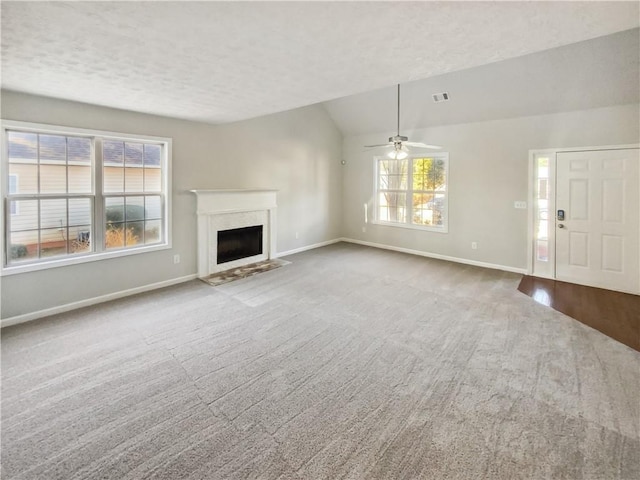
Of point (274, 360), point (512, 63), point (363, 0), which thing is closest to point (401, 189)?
point (512, 63)

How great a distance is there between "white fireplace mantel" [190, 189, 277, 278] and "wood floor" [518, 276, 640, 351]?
4.45 meters

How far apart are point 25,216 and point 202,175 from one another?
7.51 feet

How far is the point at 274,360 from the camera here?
2893 millimetres

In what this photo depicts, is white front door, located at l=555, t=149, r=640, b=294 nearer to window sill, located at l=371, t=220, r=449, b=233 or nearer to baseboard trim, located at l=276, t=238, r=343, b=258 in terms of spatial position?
window sill, located at l=371, t=220, r=449, b=233

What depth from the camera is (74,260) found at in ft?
13.0

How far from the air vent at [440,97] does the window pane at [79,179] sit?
215 inches

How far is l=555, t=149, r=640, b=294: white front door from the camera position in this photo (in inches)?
179

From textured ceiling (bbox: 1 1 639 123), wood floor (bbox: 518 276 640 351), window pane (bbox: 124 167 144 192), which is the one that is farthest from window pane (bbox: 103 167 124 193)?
wood floor (bbox: 518 276 640 351)

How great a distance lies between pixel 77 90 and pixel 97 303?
2576mm

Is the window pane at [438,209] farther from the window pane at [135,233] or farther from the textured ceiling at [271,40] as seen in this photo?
the window pane at [135,233]

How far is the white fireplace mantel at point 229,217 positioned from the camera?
5.24 meters

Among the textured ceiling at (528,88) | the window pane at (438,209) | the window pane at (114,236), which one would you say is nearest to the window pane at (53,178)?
the window pane at (114,236)

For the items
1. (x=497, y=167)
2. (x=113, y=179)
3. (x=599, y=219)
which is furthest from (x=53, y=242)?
(x=599, y=219)

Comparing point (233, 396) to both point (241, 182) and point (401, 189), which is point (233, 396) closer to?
point (241, 182)
